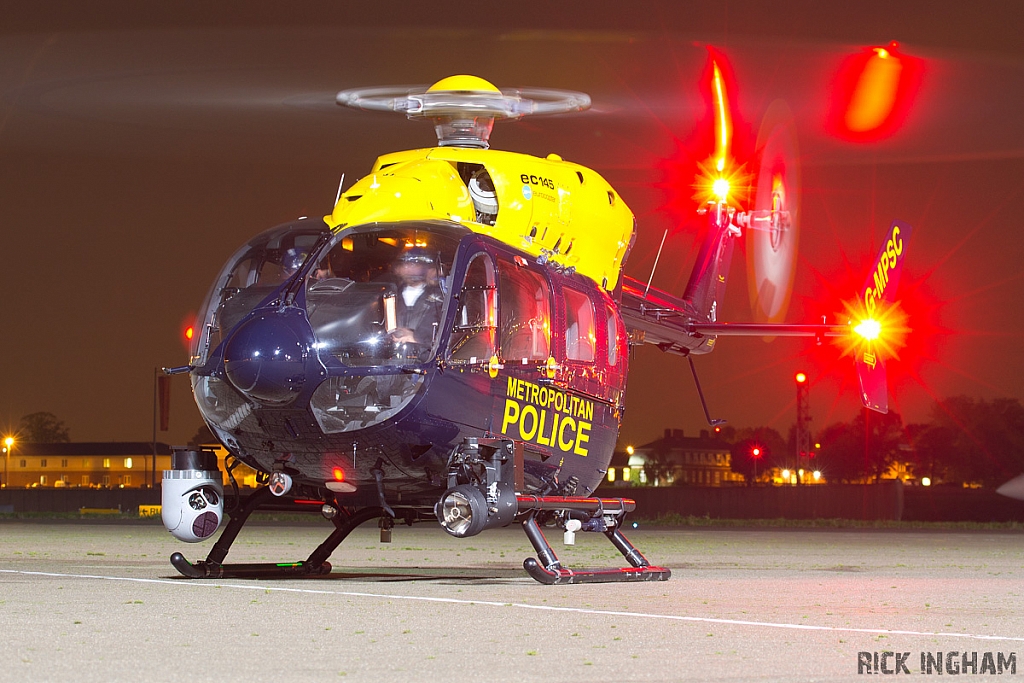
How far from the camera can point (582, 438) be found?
14461 millimetres

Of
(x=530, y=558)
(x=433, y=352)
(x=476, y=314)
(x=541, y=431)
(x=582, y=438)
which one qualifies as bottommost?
(x=530, y=558)

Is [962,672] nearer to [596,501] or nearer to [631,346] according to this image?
[596,501]

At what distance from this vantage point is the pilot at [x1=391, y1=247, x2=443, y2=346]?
39.4ft

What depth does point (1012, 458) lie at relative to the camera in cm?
9969

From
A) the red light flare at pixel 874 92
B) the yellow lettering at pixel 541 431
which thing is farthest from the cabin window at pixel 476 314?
the red light flare at pixel 874 92

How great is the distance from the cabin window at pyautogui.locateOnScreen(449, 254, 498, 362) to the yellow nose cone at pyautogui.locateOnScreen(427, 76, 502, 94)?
205 centimetres

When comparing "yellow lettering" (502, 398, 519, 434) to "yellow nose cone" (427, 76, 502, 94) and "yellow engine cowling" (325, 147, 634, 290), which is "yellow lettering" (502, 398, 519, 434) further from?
"yellow nose cone" (427, 76, 502, 94)

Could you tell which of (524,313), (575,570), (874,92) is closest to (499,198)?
(524,313)

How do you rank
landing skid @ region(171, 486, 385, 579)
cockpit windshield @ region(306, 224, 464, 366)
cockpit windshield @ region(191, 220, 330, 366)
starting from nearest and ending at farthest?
cockpit windshield @ region(306, 224, 464, 366) < cockpit windshield @ region(191, 220, 330, 366) < landing skid @ region(171, 486, 385, 579)

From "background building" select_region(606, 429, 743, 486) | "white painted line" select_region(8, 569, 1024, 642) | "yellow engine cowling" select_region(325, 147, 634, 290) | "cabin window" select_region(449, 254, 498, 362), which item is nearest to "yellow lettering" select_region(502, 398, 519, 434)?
"cabin window" select_region(449, 254, 498, 362)

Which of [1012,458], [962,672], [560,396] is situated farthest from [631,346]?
[1012,458]

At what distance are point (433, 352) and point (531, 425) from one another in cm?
180

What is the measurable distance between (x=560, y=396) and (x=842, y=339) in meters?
7.33

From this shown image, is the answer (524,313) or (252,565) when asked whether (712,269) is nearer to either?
(524,313)
